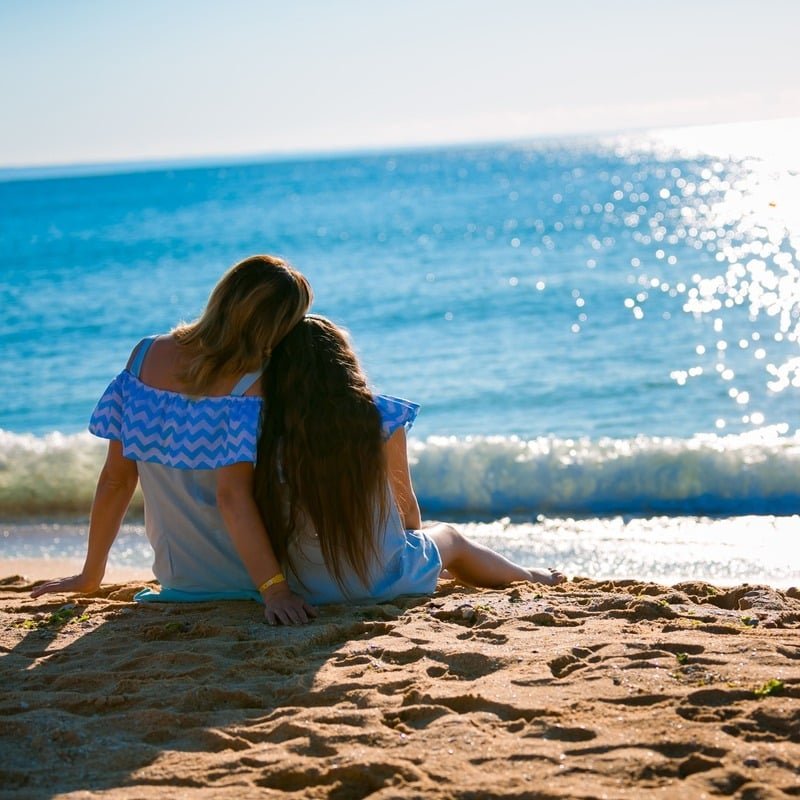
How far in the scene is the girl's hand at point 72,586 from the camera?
184 inches

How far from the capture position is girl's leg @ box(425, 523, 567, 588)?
4.78 meters

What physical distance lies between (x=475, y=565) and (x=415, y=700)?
1.62 metres

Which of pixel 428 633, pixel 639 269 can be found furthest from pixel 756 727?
pixel 639 269

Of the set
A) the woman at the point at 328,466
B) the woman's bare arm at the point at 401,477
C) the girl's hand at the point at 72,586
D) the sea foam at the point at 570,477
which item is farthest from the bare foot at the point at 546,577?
the sea foam at the point at 570,477

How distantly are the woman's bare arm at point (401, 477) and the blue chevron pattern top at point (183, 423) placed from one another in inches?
2.5

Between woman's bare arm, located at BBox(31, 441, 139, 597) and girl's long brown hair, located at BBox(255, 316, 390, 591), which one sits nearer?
girl's long brown hair, located at BBox(255, 316, 390, 591)

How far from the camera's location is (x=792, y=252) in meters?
24.2

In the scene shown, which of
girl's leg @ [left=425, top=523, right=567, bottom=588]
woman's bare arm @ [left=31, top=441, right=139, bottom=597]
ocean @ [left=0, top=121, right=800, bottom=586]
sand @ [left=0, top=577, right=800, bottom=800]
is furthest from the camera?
ocean @ [left=0, top=121, right=800, bottom=586]

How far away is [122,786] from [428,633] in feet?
4.63

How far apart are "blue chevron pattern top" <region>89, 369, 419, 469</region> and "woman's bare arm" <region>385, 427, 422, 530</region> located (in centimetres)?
6

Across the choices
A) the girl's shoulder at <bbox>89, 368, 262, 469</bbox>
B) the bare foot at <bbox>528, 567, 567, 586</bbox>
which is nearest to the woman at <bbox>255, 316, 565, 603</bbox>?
the girl's shoulder at <bbox>89, 368, 262, 469</bbox>

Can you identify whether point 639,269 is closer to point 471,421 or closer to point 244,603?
point 471,421

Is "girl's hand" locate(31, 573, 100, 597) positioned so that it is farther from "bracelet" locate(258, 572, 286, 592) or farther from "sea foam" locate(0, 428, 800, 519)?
"sea foam" locate(0, 428, 800, 519)

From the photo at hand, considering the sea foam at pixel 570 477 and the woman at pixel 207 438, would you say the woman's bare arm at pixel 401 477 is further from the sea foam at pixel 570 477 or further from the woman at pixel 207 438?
the sea foam at pixel 570 477
